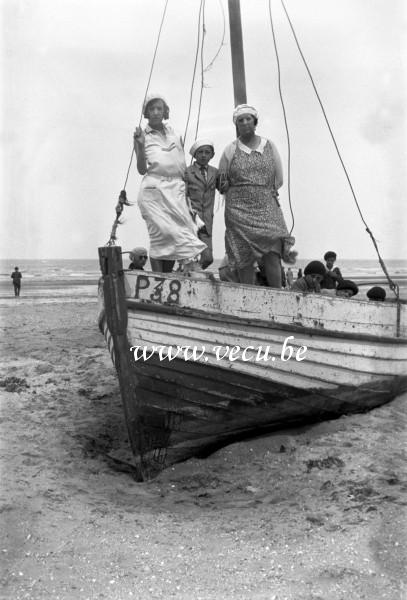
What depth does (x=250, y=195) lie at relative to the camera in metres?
5.20

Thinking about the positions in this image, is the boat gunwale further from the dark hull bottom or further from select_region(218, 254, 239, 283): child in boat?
select_region(218, 254, 239, 283): child in boat

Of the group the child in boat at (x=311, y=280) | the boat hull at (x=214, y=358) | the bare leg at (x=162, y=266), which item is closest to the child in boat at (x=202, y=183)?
the bare leg at (x=162, y=266)

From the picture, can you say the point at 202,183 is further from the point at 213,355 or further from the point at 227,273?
the point at 213,355

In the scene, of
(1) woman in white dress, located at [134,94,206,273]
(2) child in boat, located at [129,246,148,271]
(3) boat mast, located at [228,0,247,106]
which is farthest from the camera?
(2) child in boat, located at [129,246,148,271]

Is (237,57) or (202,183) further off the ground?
(237,57)

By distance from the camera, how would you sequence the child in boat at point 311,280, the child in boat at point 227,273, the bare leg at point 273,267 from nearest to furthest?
the bare leg at point 273,267 → the child in boat at point 227,273 → the child in boat at point 311,280

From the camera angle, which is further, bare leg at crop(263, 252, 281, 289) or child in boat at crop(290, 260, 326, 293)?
child in boat at crop(290, 260, 326, 293)

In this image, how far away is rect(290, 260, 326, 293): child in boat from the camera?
18.9 ft

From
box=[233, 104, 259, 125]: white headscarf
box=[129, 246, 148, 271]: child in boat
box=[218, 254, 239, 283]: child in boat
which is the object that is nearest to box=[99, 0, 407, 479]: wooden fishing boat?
box=[218, 254, 239, 283]: child in boat

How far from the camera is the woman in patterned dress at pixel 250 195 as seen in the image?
17.0ft

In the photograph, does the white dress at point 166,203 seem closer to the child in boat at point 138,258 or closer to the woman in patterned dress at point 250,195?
the woman in patterned dress at point 250,195

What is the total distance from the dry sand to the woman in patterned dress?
5.52ft

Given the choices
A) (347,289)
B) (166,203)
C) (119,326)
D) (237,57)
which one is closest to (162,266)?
(166,203)

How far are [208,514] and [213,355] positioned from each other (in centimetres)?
124
